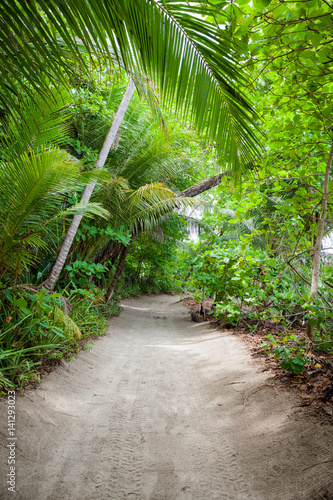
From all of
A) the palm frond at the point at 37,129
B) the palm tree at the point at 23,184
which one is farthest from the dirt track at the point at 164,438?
the palm frond at the point at 37,129

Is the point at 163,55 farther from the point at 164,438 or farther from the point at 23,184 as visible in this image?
the point at 164,438

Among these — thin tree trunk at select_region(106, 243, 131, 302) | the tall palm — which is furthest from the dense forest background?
thin tree trunk at select_region(106, 243, 131, 302)

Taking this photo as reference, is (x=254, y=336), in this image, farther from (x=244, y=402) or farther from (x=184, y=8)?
(x=184, y=8)

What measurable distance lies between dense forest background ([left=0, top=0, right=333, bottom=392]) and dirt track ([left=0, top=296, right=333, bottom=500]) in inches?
17.4

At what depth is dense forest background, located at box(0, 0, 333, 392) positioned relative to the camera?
1313 millimetres

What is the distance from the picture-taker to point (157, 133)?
6883mm

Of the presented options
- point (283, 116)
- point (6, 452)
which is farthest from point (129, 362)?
point (283, 116)

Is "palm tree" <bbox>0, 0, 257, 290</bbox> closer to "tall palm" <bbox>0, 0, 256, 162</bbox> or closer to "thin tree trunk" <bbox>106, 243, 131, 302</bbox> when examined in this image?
"tall palm" <bbox>0, 0, 256, 162</bbox>

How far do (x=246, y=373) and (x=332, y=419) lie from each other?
1.42 meters

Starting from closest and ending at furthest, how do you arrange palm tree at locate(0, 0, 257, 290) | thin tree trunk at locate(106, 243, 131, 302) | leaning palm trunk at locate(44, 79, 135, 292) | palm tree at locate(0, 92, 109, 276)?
1. palm tree at locate(0, 0, 257, 290)
2. palm tree at locate(0, 92, 109, 276)
3. leaning palm trunk at locate(44, 79, 135, 292)
4. thin tree trunk at locate(106, 243, 131, 302)

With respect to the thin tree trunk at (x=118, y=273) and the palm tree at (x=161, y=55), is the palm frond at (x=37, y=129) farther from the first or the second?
the thin tree trunk at (x=118, y=273)

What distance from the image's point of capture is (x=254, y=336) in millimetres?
5051

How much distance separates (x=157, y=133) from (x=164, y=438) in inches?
243

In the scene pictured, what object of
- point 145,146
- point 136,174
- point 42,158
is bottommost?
point 42,158
